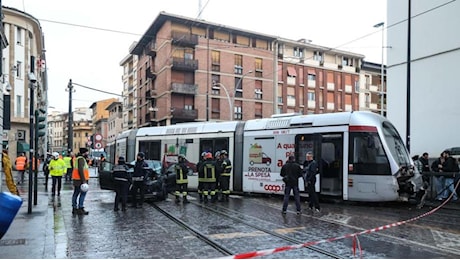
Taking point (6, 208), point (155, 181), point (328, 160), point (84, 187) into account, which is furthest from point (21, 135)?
point (6, 208)

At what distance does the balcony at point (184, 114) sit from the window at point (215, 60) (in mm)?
5872

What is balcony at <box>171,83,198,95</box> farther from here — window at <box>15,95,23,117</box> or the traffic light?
the traffic light

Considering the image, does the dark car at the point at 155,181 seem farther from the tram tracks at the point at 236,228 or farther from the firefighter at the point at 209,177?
the firefighter at the point at 209,177

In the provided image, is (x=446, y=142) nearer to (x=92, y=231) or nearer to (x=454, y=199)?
(x=454, y=199)

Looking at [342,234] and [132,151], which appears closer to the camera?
[342,234]

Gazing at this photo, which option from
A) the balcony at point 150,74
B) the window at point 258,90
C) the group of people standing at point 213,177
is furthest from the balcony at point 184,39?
the group of people standing at point 213,177

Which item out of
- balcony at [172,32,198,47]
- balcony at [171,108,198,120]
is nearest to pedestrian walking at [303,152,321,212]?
balcony at [171,108,198,120]

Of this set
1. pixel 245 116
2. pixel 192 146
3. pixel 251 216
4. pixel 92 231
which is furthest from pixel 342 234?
pixel 245 116

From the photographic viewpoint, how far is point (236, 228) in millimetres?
9812

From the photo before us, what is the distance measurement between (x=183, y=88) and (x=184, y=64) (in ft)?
8.57

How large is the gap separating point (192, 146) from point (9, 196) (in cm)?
1341

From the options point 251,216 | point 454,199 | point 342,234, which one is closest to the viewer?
point 342,234

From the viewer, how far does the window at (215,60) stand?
53812mm

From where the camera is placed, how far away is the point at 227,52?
5450 cm
